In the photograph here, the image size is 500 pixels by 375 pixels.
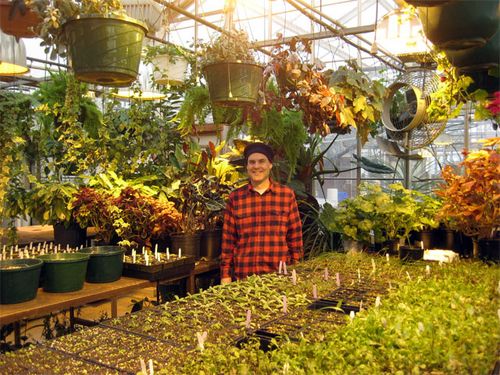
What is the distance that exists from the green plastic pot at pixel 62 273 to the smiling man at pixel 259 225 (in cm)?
94

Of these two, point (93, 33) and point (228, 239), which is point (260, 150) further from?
point (93, 33)

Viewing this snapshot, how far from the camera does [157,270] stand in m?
2.85

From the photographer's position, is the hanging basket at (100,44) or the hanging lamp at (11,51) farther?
the hanging lamp at (11,51)

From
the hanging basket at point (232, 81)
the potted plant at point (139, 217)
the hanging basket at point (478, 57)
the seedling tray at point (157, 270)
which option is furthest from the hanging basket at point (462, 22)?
the potted plant at point (139, 217)

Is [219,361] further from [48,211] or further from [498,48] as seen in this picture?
[48,211]

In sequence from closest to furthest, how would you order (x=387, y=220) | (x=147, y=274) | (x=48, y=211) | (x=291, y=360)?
(x=291, y=360), (x=147, y=274), (x=387, y=220), (x=48, y=211)

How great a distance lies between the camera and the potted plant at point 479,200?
104 inches

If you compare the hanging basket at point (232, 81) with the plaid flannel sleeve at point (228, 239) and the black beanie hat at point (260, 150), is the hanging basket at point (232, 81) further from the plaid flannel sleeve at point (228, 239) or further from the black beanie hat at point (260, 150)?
the plaid flannel sleeve at point (228, 239)

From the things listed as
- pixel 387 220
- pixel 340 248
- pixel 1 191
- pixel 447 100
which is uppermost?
pixel 447 100

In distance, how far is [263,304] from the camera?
1.87 meters

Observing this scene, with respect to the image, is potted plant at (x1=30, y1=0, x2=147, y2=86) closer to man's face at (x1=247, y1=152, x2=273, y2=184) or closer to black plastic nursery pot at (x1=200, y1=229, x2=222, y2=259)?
man's face at (x1=247, y1=152, x2=273, y2=184)

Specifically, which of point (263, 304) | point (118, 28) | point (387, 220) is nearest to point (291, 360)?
point (263, 304)

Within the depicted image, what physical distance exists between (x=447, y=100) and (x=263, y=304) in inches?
74.3

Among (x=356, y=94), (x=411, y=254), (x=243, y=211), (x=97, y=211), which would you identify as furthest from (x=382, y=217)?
(x=97, y=211)
